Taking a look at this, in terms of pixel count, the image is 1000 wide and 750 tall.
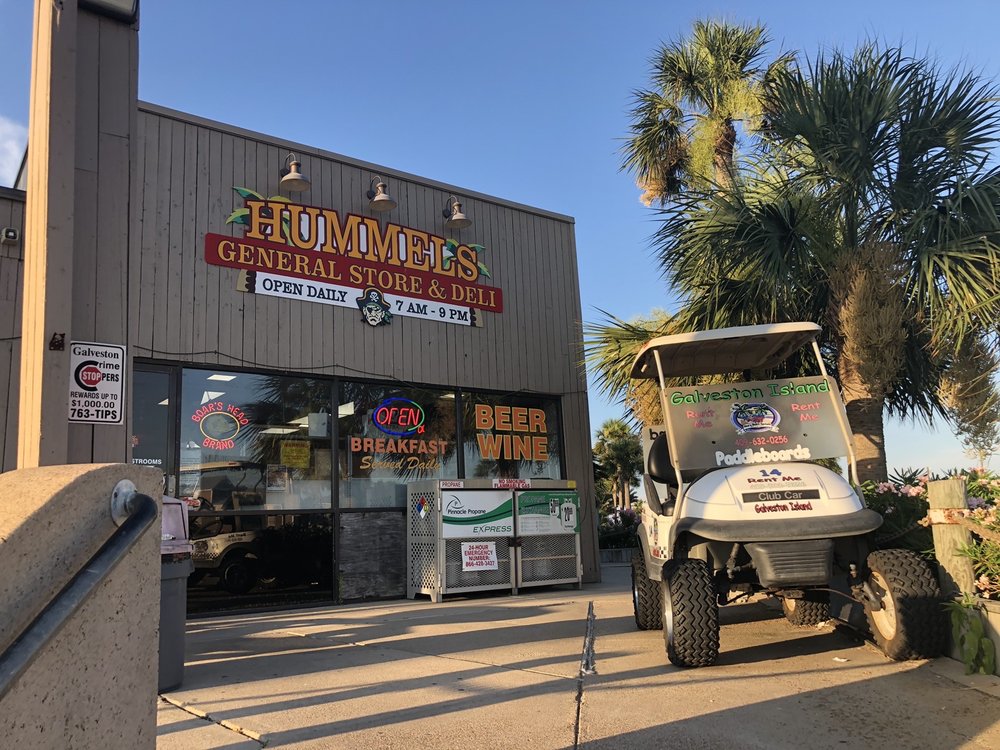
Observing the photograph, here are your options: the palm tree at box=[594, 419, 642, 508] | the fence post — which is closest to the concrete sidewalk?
the fence post

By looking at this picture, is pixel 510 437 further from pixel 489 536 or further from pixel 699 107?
pixel 699 107

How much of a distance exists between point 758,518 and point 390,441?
7.68 metres

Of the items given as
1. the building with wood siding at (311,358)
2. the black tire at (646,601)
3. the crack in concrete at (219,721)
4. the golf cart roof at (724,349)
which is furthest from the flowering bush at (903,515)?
the building with wood siding at (311,358)

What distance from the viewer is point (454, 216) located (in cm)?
1305

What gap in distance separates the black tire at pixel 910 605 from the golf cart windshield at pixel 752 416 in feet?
4.14

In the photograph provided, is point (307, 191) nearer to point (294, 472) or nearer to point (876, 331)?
point (294, 472)

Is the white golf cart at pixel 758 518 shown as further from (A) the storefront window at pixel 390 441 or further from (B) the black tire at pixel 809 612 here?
(A) the storefront window at pixel 390 441

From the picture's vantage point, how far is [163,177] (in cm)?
1053

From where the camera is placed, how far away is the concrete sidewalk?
3.78 meters

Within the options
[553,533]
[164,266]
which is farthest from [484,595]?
[164,266]

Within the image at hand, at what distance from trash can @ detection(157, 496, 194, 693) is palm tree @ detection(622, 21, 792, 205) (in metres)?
10.3

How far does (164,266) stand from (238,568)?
4.20 meters

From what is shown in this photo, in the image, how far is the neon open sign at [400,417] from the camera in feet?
39.3

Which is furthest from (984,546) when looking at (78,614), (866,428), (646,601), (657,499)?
(78,614)
